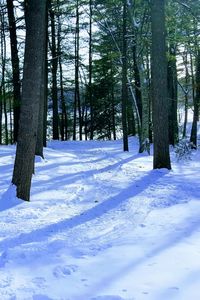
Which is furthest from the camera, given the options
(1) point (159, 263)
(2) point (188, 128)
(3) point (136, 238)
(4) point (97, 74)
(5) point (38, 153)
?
(2) point (188, 128)

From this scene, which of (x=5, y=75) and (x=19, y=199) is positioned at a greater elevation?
(x=5, y=75)

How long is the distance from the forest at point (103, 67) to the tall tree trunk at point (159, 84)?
0.09ft

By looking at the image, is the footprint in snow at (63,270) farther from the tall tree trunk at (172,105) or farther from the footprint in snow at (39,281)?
the tall tree trunk at (172,105)

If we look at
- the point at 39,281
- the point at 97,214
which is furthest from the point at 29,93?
the point at 39,281

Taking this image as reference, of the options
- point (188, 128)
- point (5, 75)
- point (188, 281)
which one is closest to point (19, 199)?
point (188, 281)

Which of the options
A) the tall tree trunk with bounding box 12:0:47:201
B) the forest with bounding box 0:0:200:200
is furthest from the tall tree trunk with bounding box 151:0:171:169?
the tall tree trunk with bounding box 12:0:47:201

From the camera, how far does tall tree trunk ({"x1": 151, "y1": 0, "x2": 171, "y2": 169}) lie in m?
11.6

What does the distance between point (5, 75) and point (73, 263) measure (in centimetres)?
2639

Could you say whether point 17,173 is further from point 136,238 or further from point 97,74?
point 97,74

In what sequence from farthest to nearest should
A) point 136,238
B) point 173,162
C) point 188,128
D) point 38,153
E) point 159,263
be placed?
1. point 188,128
2. point 173,162
3. point 38,153
4. point 136,238
5. point 159,263

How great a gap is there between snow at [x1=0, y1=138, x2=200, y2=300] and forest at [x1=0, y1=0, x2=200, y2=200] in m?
1.24

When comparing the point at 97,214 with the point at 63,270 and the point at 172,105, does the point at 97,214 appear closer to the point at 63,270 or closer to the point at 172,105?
the point at 63,270

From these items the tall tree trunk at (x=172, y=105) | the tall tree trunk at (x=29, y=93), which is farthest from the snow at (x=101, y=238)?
the tall tree trunk at (x=172, y=105)

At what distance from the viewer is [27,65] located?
795 cm
